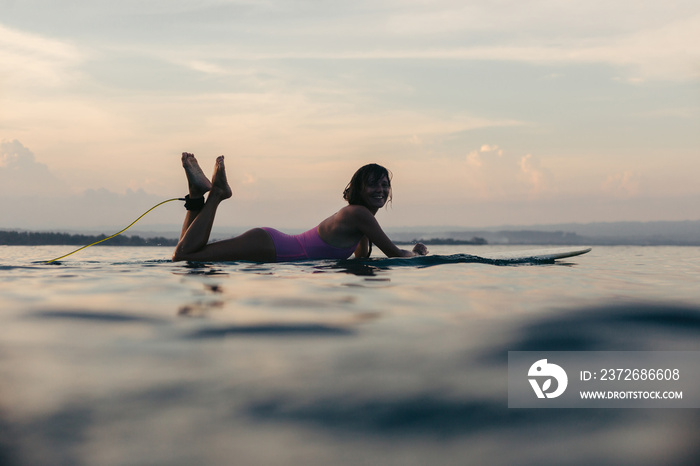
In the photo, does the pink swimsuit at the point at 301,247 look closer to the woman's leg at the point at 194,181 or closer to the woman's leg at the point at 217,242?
the woman's leg at the point at 217,242

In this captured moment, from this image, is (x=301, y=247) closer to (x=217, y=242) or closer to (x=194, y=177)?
(x=217, y=242)

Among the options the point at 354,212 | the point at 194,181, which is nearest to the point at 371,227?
the point at 354,212

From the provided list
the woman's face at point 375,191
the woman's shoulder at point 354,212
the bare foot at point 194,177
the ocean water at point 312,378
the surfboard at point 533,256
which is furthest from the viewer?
the surfboard at point 533,256

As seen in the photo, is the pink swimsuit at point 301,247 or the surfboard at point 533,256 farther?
the surfboard at point 533,256

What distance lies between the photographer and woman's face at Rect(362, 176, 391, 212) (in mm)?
5684

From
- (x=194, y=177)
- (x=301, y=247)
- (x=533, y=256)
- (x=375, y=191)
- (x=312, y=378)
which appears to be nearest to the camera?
(x=312, y=378)

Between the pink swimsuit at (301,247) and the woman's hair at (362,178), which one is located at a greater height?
the woman's hair at (362,178)

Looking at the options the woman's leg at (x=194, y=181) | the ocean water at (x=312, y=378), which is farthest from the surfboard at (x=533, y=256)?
the woman's leg at (x=194, y=181)

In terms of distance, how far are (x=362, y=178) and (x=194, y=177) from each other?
178 cm

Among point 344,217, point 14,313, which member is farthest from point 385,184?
point 14,313

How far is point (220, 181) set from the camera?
5.42 metres

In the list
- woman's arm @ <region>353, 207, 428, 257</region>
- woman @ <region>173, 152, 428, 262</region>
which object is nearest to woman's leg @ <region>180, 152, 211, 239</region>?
woman @ <region>173, 152, 428, 262</region>

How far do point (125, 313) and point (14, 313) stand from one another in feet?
1.85

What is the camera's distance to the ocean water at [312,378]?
119 centimetres
